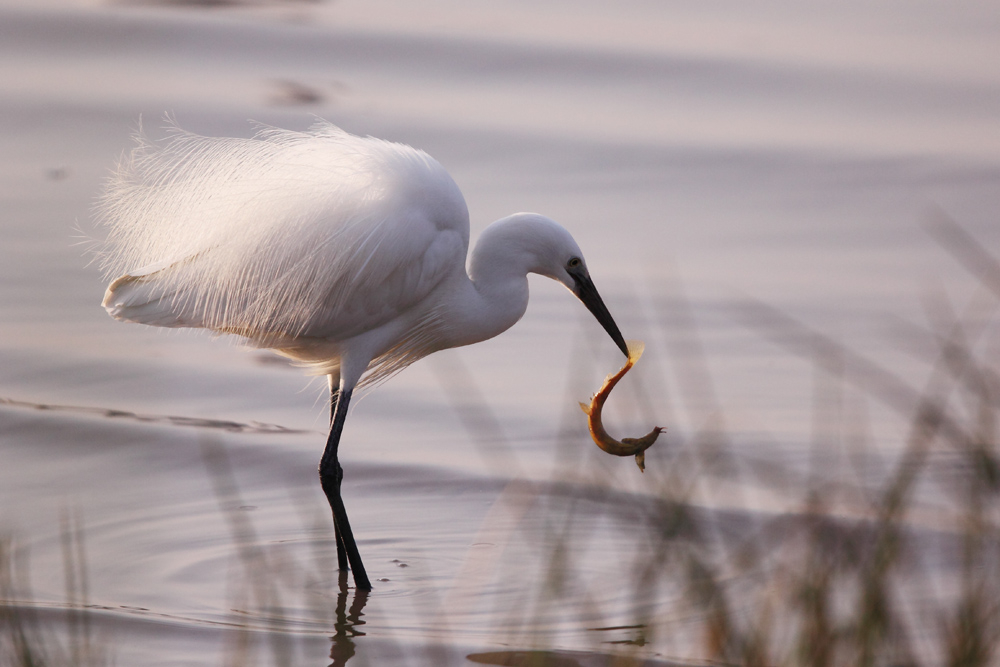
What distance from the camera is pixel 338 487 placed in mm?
3916

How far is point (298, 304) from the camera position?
3.79 m

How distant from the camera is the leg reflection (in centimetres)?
308

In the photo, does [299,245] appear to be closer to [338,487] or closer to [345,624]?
[338,487]

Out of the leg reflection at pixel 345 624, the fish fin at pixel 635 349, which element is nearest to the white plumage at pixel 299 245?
the fish fin at pixel 635 349

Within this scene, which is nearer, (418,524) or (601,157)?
(418,524)

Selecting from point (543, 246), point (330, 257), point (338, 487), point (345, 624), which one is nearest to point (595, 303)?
point (543, 246)

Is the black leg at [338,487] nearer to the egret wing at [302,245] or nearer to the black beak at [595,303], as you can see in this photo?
the egret wing at [302,245]

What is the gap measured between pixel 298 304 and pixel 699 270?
3.06m

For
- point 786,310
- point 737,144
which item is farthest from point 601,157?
point 786,310

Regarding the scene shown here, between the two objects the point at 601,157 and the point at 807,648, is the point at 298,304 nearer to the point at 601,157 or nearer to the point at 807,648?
Result: the point at 807,648

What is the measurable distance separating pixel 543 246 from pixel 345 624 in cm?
135

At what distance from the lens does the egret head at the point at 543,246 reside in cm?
393

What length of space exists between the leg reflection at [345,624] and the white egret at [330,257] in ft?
Result: 0.21

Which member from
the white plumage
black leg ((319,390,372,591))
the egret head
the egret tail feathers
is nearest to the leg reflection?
black leg ((319,390,372,591))
